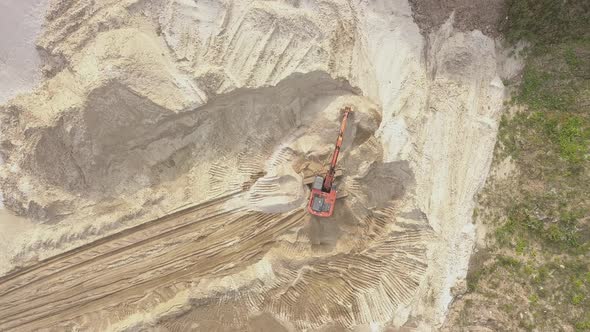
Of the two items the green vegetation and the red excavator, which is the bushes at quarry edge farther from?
the red excavator

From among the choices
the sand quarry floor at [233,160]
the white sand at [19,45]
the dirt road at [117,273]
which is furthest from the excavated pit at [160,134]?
the white sand at [19,45]

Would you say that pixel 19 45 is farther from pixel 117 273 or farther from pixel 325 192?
pixel 325 192

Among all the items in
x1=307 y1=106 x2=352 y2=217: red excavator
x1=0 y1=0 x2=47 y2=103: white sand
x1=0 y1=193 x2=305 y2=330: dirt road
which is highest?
x1=0 y1=0 x2=47 y2=103: white sand

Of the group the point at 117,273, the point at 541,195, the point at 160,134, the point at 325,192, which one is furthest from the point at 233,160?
the point at 541,195

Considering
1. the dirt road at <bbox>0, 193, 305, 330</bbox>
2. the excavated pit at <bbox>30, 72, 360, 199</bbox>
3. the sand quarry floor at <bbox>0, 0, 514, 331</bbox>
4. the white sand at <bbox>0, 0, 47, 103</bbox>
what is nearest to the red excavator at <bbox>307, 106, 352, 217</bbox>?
the sand quarry floor at <bbox>0, 0, 514, 331</bbox>

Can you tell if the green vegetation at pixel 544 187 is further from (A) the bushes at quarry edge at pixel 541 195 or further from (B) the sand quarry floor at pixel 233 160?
(B) the sand quarry floor at pixel 233 160

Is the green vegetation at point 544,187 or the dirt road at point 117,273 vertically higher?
the green vegetation at point 544,187
